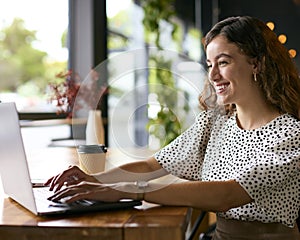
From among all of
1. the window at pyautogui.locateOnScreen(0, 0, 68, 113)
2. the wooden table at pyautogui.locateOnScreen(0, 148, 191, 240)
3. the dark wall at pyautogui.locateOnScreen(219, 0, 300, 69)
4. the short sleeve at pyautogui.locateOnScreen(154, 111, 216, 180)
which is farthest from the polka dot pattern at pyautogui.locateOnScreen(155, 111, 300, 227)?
the dark wall at pyautogui.locateOnScreen(219, 0, 300, 69)

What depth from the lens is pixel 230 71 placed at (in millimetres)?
1570

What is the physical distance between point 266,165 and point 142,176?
40cm

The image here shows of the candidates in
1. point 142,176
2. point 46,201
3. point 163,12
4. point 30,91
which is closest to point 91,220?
point 46,201

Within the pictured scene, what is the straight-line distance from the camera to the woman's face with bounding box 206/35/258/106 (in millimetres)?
1575

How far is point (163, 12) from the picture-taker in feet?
16.9

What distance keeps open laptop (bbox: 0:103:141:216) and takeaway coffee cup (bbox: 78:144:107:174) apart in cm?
29

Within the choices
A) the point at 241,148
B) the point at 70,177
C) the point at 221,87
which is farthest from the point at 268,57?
the point at 70,177

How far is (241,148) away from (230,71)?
0.77ft

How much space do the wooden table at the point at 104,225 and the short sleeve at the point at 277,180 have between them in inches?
9.3

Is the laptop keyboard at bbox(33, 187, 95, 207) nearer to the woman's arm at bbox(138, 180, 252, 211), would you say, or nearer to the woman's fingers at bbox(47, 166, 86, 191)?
the woman's fingers at bbox(47, 166, 86, 191)

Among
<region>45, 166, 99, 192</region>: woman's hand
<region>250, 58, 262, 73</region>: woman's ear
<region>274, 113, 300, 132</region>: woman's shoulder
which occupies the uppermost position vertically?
<region>250, 58, 262, 73</region>: woman's ear

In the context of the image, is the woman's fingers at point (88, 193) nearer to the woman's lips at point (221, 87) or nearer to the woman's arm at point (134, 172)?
the woman's arm at point (134, 172)

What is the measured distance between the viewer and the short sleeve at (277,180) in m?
1.39

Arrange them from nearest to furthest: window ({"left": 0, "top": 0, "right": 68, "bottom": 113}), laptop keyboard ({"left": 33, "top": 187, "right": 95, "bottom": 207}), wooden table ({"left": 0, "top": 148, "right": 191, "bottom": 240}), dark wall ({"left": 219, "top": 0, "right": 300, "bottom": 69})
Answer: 1. wooden table ({"left": 0, "top": 148, "right": 191, "bottom": 240})
2. laptop keyboard ({"left": 33, "top": 187, "right": 95, "bottom": 207})
3. window ({"left": 0, "top": 0, "right": 68, "bottom": 113})
4. dark wall ({"left": 219, "top": 0, "right": 300, "bottom": 69})
